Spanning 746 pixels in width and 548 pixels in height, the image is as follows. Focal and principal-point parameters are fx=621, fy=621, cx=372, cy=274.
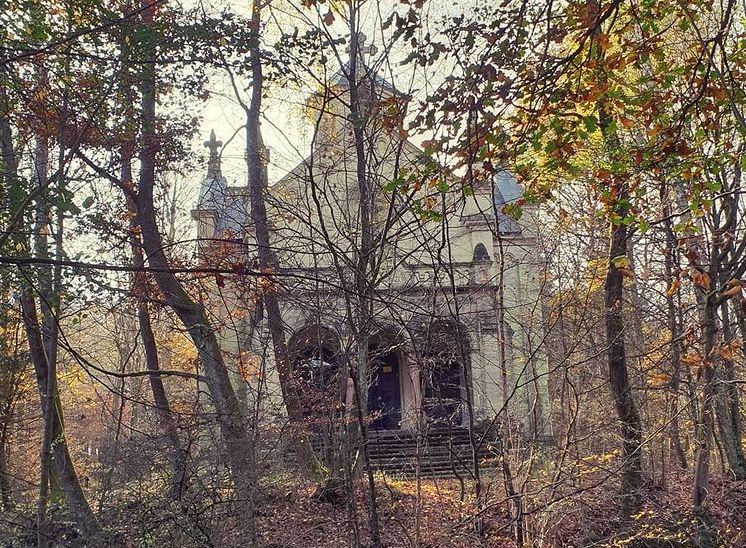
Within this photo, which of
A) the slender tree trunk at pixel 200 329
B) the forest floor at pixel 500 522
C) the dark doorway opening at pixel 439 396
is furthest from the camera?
the dark doorway opening at pixel 439 396

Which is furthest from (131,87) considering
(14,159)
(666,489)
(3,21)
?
(666,489)

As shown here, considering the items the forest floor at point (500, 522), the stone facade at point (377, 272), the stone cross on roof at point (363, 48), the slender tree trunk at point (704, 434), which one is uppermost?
the stone cross on roof at point (363, 48)

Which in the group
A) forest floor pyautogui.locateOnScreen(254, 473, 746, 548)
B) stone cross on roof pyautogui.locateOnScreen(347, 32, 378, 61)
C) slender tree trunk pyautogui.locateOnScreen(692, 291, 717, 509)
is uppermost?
stone cross on roof pyautogui.locateOnScreen(347, 32, 378, 61)

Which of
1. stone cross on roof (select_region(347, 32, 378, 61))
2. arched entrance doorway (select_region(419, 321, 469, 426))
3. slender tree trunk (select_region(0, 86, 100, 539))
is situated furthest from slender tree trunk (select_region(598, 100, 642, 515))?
slender tree trunk (select_region(0, 86, 100, 539))

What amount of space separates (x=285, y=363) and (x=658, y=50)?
221 inches

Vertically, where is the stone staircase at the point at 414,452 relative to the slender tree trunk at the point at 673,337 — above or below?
below

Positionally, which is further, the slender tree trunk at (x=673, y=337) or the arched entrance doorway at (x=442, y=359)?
the slender tree trunk at (x=673, y=337)

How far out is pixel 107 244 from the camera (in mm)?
8867

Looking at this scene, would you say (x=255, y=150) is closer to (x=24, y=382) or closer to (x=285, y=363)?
(x=285, y=363)

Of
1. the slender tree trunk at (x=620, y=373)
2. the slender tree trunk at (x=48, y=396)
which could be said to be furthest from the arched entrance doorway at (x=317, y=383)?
the slender tree trunk at (x=620, y=373)

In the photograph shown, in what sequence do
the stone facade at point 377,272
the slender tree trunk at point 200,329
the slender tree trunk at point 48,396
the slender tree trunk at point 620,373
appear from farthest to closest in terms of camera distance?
the slender tree trunk at point 620,373
the slender tree trunk at point 48,396
the slender tree trunk at point 200,329
the stone facade at point 377,272

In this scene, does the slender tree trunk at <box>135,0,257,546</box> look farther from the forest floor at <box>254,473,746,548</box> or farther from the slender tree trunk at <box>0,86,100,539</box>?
the slender tree trunk at <box>0,86,100,539</box>

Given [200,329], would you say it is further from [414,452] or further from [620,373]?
[620,373]

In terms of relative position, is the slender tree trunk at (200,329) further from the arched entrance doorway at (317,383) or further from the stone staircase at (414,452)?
the stone staircase at (414,452)
